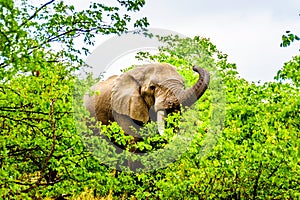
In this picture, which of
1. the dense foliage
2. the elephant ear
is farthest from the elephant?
the dense foliage

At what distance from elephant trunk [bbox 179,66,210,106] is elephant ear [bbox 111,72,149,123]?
134 centimetres

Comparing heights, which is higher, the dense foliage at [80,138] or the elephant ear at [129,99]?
the elephant ear at [129,99]

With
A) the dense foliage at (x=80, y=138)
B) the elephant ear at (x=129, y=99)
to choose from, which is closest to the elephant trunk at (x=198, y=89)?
the elephant ear at (x=129, y=99)

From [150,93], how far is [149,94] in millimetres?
48

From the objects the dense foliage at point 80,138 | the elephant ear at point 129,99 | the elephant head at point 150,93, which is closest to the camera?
the dense foliage at point 80,138

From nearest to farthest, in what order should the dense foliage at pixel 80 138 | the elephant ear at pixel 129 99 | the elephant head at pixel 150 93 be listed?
the dense foliage at pixel 80 138, the elephant head at pixel 150 93, the elephant ear at pixel 129 99

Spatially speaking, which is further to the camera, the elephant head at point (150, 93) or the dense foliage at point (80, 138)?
the elephant head at point (150, 93)

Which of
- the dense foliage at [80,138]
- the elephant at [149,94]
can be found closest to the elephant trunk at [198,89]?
the elephant at [149,94]

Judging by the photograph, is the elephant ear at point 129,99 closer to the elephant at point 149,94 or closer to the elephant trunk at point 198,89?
the elephant at point 149,94

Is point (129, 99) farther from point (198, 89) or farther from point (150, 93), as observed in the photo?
point (198, 89)

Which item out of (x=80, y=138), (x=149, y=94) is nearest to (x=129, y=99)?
(x=149, y=94)

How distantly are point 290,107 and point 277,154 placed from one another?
0.97m

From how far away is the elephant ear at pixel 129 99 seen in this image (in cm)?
1363

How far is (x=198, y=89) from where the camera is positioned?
12352 mm
